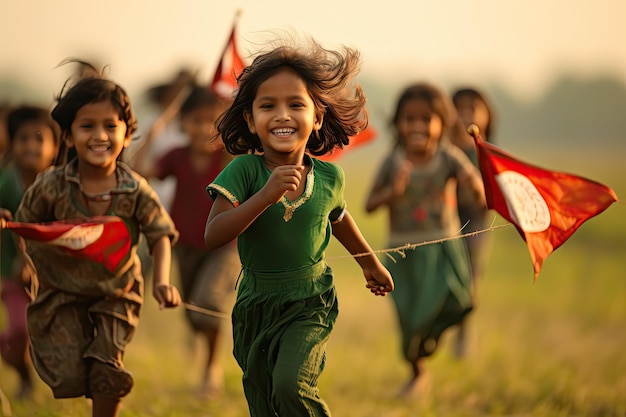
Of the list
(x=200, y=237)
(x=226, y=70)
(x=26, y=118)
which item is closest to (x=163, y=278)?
(x=26, y=118)

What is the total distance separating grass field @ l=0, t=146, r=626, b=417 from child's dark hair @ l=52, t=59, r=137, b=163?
129cm

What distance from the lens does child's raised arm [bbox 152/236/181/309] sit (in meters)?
6.01

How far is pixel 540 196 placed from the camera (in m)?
Result: 6.61

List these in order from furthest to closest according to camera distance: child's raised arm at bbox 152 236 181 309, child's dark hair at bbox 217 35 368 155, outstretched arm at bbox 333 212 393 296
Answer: child's raised arm at bbox 152 236 181 309
outstretched arm at bbox 333 212 393 296
child's dark hair at bbox 217 35 368 155

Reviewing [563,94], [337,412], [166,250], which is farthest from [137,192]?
[563,94]

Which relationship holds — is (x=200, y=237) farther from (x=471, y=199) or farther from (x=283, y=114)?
(x=283, y=114)

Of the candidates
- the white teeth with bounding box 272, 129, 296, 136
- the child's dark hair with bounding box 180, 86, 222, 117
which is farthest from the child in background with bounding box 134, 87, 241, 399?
the white teeth with bounding box 272, 129, 296, 136

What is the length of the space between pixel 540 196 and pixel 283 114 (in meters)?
1.77

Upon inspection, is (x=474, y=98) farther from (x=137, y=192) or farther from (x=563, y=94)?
(x=563, y=94)

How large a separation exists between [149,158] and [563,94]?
50067mm

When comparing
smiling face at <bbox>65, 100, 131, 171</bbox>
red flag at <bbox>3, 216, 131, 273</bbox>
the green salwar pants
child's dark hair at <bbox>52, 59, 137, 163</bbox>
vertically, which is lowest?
the green salwar pants

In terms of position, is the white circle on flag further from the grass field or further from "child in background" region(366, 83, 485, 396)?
"child in background" region(366, 83, 485, 396)

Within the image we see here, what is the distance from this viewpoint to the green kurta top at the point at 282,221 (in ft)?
17.8

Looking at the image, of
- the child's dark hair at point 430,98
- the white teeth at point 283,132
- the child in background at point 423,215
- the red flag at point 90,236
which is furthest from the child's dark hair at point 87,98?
the child's dark hair at point 430,98
